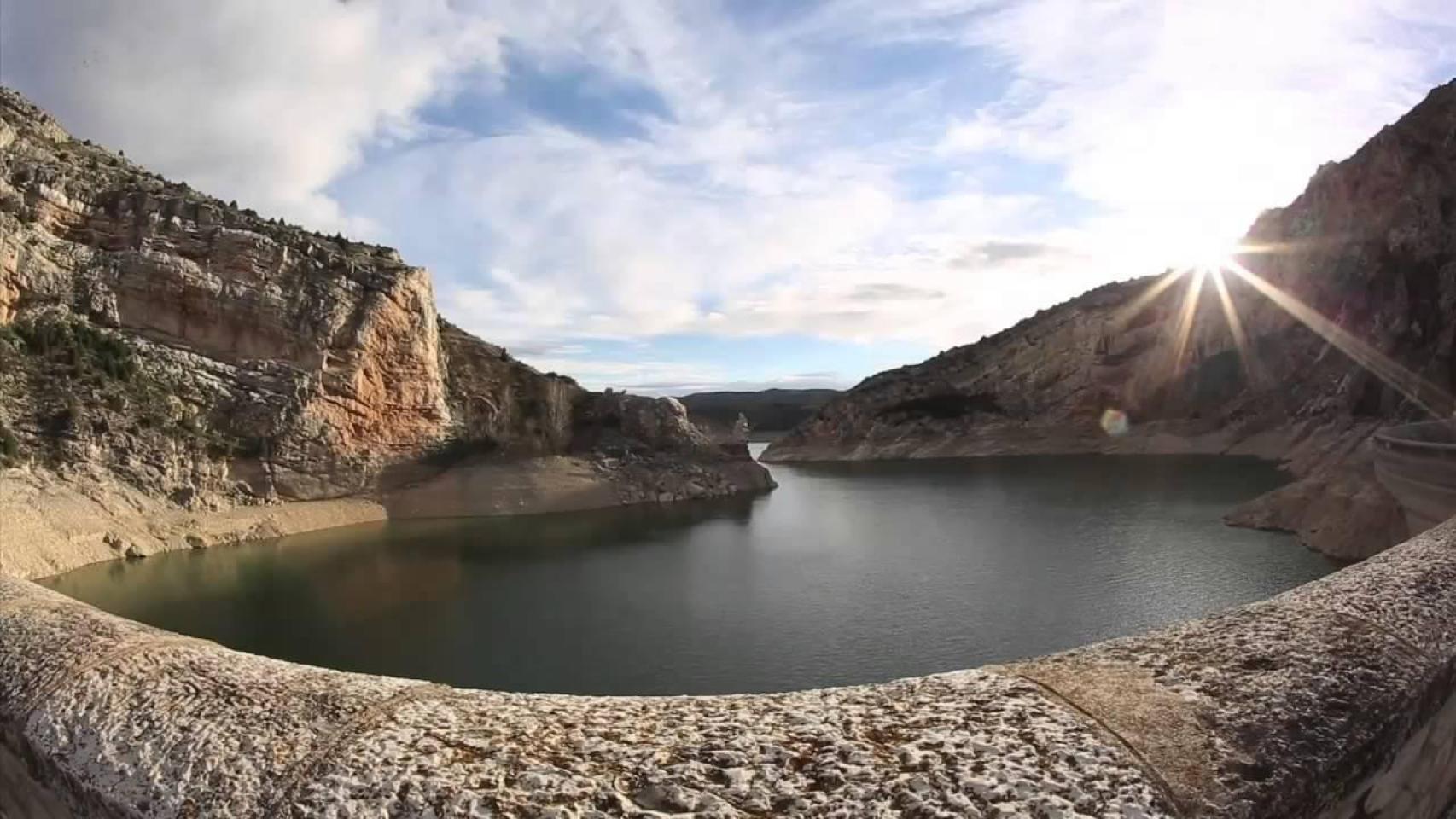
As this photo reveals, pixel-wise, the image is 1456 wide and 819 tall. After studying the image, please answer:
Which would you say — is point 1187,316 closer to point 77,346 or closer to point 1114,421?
point 1114,421

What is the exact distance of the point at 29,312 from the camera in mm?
32188

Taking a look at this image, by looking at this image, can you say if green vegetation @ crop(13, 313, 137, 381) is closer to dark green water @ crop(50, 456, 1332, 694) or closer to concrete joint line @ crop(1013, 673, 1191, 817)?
dark green water @ crop(50, 456, 1332, 694)

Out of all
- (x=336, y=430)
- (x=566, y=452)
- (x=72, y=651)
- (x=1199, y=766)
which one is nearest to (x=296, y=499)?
(x=336, y=430)

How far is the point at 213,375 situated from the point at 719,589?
27872 millimetres

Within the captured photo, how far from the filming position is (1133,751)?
2447mm

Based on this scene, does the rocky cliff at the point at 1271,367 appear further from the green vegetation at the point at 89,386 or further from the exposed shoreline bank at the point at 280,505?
the green vegetation at the point at 89,386

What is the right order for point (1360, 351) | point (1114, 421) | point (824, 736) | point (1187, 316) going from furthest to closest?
point (1187, 316)
point (1114, 421)
point (1360, 351)
point (824, 736)

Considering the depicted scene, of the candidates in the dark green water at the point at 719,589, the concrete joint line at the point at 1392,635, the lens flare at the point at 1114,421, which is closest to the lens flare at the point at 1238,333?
the lens flare at the point at 1114,421

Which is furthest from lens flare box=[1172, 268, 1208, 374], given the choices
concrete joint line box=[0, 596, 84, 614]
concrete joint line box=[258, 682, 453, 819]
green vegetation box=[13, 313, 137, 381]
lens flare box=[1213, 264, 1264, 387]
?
concrete joint line box=[0, 596, 84, 614]

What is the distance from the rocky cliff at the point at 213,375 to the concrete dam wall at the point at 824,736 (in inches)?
1180

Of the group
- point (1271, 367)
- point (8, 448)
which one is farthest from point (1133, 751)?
point (1271, 367)

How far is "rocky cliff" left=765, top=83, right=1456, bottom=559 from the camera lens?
132 ft

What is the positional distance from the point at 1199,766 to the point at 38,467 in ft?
122

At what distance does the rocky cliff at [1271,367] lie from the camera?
40094 mm
